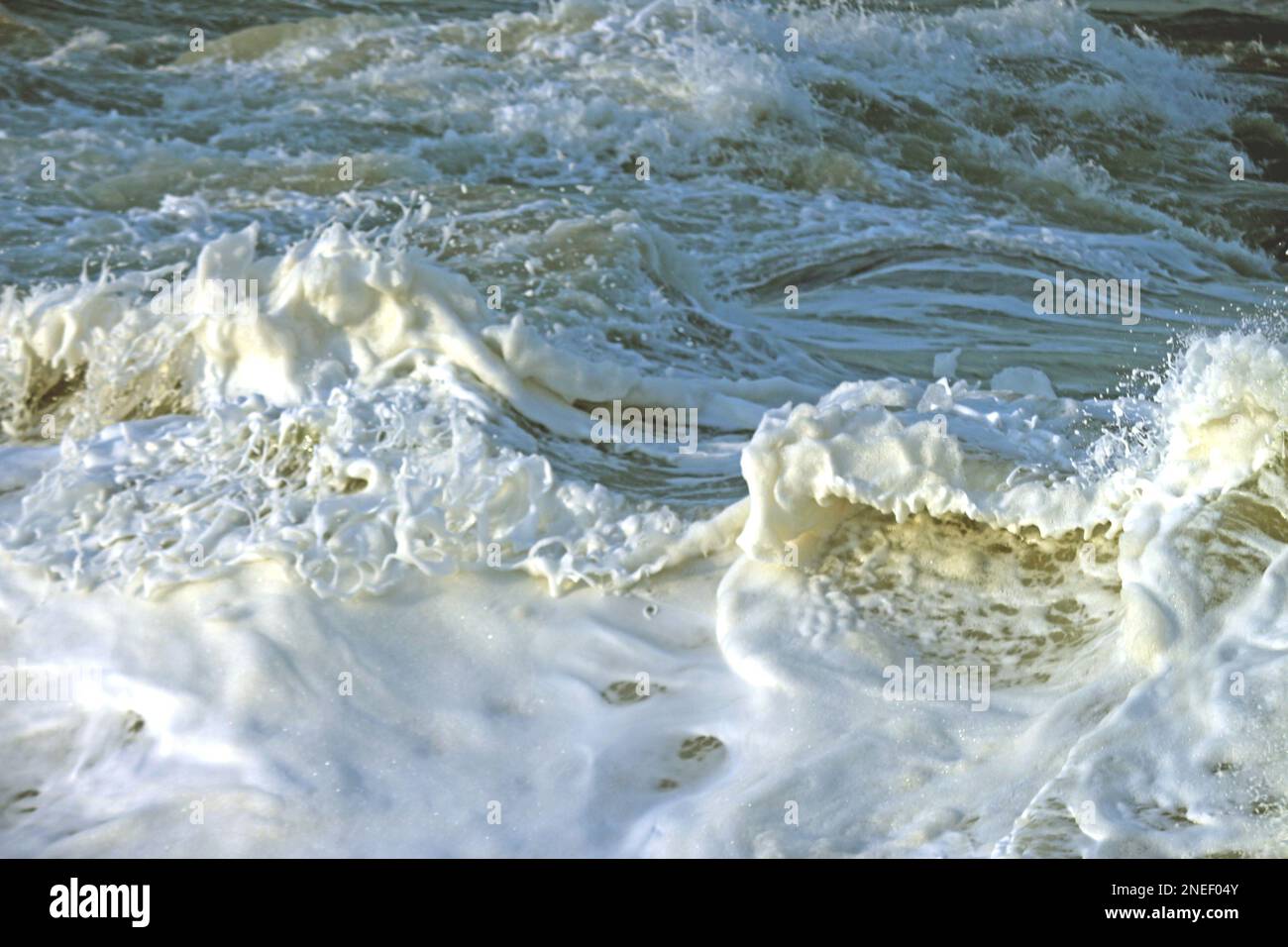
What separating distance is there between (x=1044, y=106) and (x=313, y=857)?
9142mm

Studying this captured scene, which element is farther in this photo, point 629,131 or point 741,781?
point 629,131

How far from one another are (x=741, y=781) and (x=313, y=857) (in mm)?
818

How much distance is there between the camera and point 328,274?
471 centimetres

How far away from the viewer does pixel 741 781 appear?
124 inches

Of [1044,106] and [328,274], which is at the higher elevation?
[328,274]

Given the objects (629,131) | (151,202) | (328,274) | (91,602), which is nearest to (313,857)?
(91,602)
